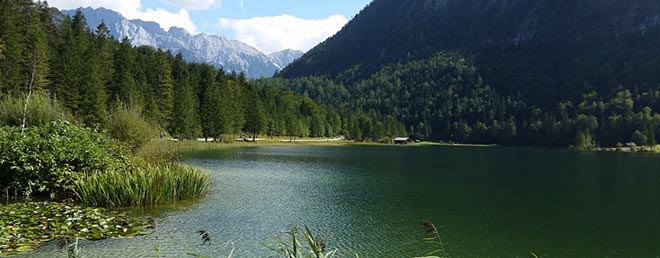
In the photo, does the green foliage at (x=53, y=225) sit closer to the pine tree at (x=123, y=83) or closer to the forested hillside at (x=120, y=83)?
the forested hillside at (x=120, y=83)

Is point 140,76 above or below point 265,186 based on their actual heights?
above

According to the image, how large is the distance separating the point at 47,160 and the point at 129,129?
1427cm

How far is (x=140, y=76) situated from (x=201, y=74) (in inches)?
1082

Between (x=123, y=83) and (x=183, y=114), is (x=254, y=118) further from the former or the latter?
(x=123, y=83)

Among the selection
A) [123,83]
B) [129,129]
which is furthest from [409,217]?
[123,83]

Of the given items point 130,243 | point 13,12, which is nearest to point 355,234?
point 130,243

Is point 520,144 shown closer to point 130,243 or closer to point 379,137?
point 379,137

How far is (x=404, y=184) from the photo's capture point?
133 feet

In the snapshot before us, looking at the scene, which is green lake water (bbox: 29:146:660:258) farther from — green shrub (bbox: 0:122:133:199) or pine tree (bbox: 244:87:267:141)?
pine tree (bbox: 244:87:267:141)

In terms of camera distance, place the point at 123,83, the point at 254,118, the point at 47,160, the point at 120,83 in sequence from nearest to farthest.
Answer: the point at 47,160 → the point at 123,83 → the point at 120,83 → the point at 254,118

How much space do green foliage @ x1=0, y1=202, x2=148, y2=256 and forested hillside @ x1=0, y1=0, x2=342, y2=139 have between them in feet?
47.3

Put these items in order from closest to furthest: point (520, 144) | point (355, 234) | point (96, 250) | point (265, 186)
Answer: point (96, 250) < point (355, 234) < point (265, 186) < point (520, 144)

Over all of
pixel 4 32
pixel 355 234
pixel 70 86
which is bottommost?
pixel 355 234

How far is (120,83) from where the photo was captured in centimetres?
8294
